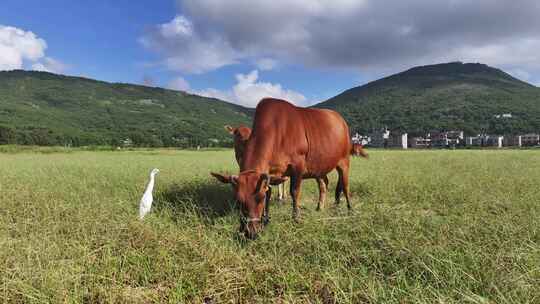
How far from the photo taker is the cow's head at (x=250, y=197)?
532cm

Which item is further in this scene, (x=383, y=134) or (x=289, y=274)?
(x=383, y=134)

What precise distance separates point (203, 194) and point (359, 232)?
529 centimetres

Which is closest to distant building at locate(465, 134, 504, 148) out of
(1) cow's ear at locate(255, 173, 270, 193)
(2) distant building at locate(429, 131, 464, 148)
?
(2) distant building at locate(429, 131, 464, 148)

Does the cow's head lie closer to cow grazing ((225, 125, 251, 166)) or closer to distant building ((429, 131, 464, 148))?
cow grazing ((225, 125, 251, 166))

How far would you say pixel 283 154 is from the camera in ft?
22.8

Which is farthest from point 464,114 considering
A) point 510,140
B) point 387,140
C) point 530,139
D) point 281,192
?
point 281,192

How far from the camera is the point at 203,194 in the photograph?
374 inches

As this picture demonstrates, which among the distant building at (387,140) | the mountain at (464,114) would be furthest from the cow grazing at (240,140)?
the mountain at (464,114)

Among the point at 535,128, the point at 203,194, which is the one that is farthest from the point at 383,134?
the point at 203,194

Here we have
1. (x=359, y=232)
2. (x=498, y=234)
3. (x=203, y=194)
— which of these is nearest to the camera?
(x=498, y=234)

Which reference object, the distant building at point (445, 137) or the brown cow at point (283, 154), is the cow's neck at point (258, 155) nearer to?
the brown cow at point (283, 154)

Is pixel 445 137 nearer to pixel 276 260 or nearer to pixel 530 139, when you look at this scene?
pixel 530 139

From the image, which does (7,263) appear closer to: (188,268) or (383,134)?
(188,268)

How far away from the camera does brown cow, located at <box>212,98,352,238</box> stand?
5.43 meters
